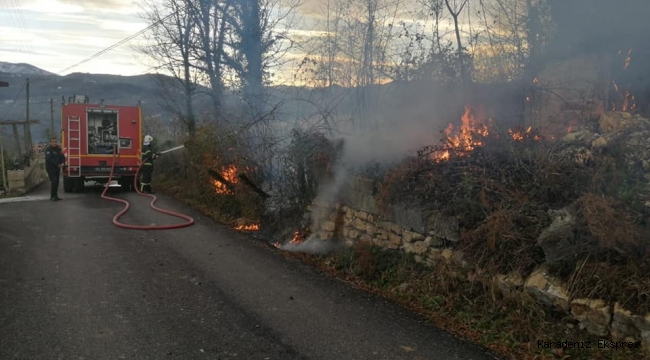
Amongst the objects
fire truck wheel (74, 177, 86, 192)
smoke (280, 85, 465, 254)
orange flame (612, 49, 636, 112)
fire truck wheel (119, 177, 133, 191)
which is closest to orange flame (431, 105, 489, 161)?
smoke (280, 85, 465, 254)

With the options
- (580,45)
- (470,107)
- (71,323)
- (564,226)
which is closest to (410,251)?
(564,226)

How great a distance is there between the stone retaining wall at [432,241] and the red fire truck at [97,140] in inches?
373

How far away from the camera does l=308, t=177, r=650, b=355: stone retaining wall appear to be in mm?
3398

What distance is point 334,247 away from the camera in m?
6.61

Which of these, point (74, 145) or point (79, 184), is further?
point (79, 184)

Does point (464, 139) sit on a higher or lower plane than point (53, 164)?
higher

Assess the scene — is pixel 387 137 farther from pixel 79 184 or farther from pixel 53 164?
pixel 79 184

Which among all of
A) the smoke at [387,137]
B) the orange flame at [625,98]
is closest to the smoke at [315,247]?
the smoke at [387,137]

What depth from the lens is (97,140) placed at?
14.3 m

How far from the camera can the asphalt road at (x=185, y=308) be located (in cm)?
366

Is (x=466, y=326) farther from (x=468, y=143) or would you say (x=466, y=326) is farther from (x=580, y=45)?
(x=580, y=45)

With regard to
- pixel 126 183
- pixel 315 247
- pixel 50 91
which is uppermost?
pixel 50 91

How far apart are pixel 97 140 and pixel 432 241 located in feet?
41.5

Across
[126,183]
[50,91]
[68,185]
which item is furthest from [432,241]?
[50,91]
